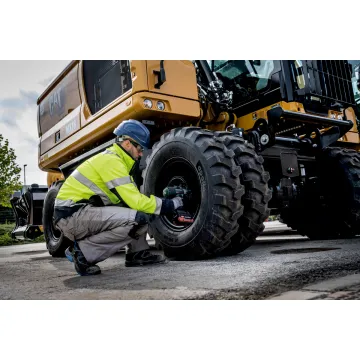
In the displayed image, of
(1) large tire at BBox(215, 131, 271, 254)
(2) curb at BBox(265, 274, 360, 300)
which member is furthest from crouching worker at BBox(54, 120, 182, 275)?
(2) curb at BBox(265, 274, 360, 300)

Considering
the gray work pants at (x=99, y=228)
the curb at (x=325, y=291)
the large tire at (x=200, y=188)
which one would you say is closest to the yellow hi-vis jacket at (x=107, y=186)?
the gray work pants at (x=99, y=228)

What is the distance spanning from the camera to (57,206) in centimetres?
306

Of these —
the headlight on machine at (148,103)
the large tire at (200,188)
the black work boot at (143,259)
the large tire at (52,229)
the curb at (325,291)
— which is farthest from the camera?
the large tire at (52,229)

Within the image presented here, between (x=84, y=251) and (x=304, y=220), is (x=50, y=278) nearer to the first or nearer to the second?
(x=84, y=251)

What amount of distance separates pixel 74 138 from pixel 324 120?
2.72 m

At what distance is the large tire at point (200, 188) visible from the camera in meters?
2.81

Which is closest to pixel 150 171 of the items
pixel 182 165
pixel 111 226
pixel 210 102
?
pixel 182 165

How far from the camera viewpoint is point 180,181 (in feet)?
10.8

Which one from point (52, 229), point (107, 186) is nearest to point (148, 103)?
point (107, 186)

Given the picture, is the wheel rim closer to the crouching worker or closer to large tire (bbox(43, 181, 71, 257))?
the crouching worker

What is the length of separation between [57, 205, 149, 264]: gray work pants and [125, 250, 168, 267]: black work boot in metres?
0.21

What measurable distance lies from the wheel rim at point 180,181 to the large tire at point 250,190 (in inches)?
13.2

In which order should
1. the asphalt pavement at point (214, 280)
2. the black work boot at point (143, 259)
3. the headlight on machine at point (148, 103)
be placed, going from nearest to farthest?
1. the asphalt pavement at point (214, 280)
2. the black work boot at point (143, 259)
3. the headlight on machine at point (148, 103)

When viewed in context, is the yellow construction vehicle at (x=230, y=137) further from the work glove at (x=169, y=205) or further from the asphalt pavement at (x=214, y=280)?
the asphalt pavement at (x=214, y=280)
